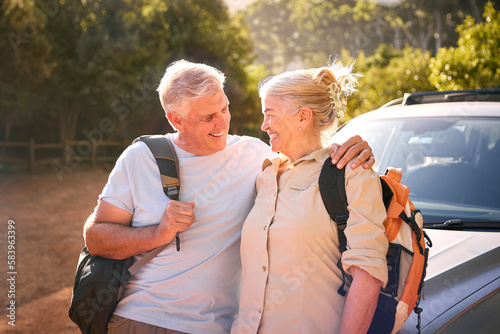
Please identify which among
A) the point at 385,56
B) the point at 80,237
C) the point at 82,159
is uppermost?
the point at 385,56

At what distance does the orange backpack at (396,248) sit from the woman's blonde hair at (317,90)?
33 cm

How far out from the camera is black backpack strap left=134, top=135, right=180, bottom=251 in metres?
2.31

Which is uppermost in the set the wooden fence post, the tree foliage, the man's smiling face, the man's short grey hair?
the man's short grey hair

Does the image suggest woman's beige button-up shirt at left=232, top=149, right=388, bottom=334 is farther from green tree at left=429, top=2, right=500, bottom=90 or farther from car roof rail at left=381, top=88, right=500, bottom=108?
green tree at left=429, top=2, right=500, bottom=90

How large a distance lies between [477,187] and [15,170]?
676 inches

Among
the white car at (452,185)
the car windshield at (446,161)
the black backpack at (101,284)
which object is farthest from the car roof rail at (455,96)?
the black backpack at (101,284)

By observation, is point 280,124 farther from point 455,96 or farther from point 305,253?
point 455,96

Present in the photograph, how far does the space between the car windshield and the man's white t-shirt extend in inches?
49.1

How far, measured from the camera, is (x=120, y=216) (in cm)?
228

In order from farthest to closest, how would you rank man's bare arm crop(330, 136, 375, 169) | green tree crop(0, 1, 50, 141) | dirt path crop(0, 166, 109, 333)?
green tree crop(0, 1, 50, 141)
dirt path crop(0, 166, 109, 333)
man's bare arm crop(330, 136, 375, 169)

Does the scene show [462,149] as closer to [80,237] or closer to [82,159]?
[80,237]

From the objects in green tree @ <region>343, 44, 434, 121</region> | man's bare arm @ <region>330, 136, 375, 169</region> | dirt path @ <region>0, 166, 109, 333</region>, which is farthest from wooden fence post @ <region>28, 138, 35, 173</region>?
man's bare arm @ <region>330, 136, 375, 169</region>

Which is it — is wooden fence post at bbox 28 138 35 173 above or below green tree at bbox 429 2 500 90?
below

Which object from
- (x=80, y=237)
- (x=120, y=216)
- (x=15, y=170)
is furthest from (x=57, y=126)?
(x=120, y=216)
